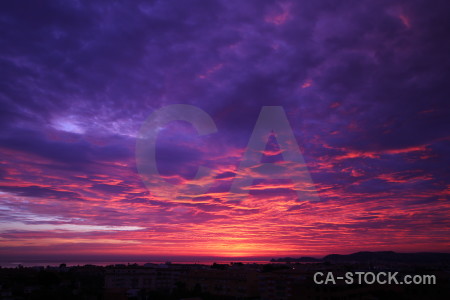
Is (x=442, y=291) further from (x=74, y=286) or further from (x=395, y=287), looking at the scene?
(x=74, y=286)

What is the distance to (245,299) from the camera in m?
35.8

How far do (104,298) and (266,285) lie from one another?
15.8 meters

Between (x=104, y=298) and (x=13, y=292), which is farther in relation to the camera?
(x=104, y=298)

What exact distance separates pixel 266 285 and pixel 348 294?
8.57 m

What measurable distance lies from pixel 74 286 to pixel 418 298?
3258cm

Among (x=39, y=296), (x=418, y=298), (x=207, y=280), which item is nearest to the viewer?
(x=39, y=296)

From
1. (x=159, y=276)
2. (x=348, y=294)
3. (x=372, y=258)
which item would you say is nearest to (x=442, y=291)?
(x=348, y=294)

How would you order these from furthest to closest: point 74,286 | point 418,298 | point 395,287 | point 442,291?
point 74,286 < point 395,287 < point 442,291 < point 418,298

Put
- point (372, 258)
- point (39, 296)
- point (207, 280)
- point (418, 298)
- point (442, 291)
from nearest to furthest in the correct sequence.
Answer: point (39, 296), point (418, 298), point (442, 291), point (207, 280), point (372, 258)

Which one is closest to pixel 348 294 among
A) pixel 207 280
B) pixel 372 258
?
pixel 207 280

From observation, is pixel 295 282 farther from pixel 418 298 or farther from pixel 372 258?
pixel 372 258

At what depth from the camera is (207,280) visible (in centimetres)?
4072

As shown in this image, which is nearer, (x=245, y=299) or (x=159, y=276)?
(x=245, y=299)

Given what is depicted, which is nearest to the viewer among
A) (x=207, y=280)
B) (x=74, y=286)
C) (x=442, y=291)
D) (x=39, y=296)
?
(x=39, y=296)
